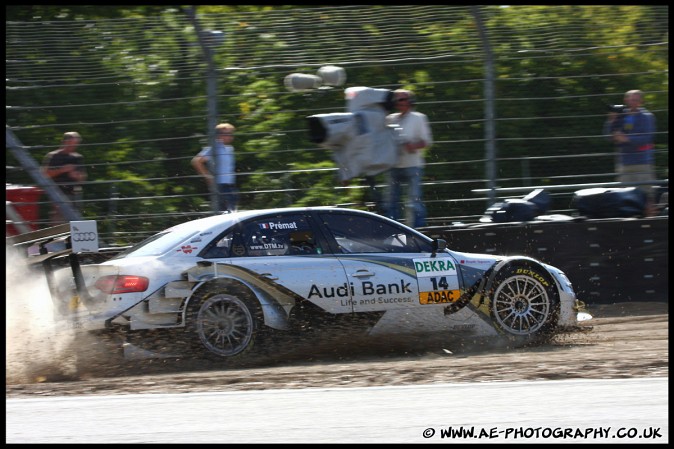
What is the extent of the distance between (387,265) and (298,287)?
783mm

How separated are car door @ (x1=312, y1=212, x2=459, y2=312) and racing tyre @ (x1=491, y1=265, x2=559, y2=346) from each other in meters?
0.41

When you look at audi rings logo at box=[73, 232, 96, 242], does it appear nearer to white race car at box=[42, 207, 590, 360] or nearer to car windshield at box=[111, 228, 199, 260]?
white race car at box=[42, 207, 590, 360]

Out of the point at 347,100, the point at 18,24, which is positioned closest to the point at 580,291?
the point at 347,100

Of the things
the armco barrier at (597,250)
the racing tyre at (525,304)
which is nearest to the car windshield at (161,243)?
the racing tyre at (525,304)

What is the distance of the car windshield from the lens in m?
8.07

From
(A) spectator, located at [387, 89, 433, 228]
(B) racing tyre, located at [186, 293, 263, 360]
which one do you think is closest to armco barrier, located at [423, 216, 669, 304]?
(A) spectator, located at [387, 89, 433, 228]

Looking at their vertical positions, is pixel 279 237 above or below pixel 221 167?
below

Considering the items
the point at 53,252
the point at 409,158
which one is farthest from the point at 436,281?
the point at 53,252

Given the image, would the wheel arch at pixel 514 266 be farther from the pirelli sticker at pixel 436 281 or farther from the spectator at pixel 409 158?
the spectator at pixel 409 158

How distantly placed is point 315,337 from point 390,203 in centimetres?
279

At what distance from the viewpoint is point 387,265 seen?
8383 mm

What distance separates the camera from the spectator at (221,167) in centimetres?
1060

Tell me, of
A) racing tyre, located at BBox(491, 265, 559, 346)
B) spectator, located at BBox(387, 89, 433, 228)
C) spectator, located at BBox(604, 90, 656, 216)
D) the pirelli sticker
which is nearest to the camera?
the pirelli sticker

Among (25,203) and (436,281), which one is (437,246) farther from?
(25,203)
